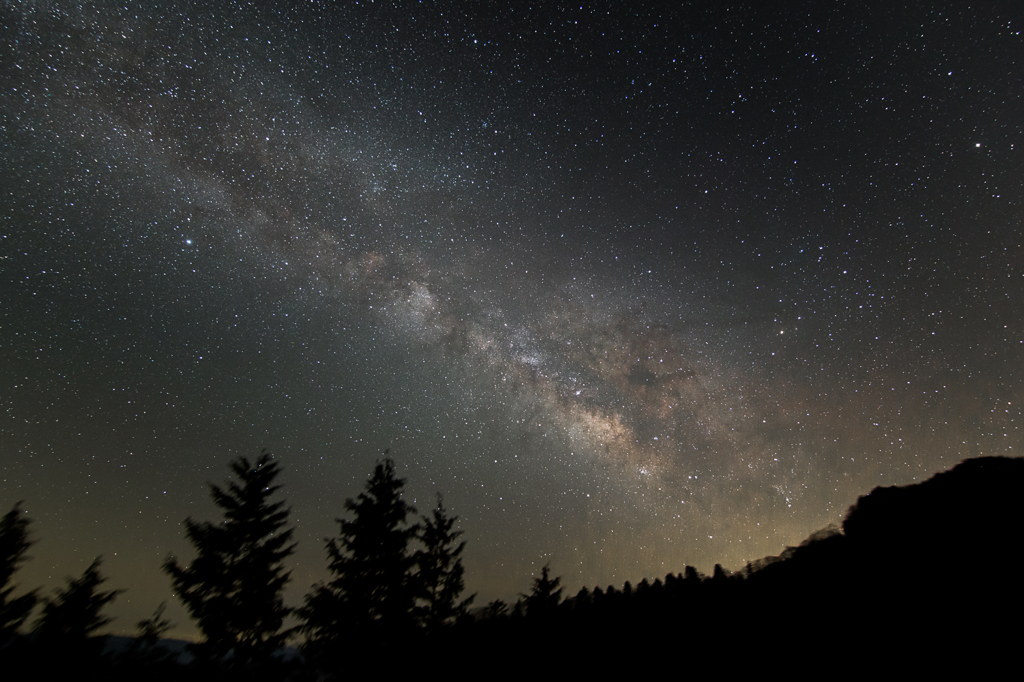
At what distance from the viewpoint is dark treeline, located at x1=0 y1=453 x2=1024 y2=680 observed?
425 inches

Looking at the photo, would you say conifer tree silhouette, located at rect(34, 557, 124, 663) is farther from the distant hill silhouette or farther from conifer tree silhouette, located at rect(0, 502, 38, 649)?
the distant hill silhouette

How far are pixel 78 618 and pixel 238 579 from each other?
8.90 m

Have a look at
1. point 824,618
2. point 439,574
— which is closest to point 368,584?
point 439,574

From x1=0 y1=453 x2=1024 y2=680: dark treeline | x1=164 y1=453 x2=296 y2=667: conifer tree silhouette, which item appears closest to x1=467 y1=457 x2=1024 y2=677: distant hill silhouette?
x1=0 y1=453 x2=1024 y2=680: dark treeline

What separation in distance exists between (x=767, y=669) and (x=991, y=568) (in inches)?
463

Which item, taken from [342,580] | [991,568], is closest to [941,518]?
[991,568]

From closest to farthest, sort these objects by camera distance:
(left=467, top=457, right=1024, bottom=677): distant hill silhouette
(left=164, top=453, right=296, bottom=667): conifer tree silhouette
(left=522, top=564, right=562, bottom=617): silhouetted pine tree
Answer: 1. (left=467, top=457, right=1024, bottom=677): distant hill silhouette
2. (left=164, top=453, right=296, bottom=667): conifer tree silhouette
3. (left=522, top=564, right=562, bottom=617): silhouetted pine tree

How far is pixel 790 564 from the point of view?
20.7 meters

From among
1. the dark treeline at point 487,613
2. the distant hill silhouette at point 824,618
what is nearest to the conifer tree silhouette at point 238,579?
the dark treeline at point 487,613

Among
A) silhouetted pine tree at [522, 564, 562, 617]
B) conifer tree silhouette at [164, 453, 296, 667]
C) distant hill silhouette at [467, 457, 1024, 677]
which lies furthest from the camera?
silhouetted pine tree at [522, 564, 562, 617]

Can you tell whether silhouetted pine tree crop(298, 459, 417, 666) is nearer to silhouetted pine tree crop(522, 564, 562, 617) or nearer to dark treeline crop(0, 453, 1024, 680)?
dark treeline crop(0, 453, 1024, 680)

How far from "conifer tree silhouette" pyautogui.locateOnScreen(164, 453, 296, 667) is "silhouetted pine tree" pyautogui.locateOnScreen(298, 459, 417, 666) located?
1.47 m

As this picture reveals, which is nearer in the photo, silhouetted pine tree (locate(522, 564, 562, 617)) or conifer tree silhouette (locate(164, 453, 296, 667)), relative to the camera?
conifer tree silhouette (locate(164, 453, 296, 667))

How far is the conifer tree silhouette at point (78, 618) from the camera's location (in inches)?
585
